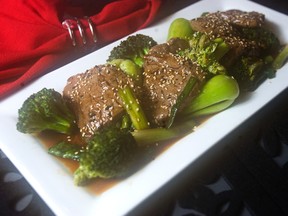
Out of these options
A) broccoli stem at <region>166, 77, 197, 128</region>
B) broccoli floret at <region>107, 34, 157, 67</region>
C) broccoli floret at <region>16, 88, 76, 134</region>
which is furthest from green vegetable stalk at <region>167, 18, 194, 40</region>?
broccoli floret at <region>16, 88, 76, 134</region>

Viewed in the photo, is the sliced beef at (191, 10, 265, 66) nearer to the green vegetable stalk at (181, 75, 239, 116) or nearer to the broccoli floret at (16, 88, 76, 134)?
the green vegetable stalk at (181, 75, 239, 116)

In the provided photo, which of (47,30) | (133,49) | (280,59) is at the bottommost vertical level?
(280,59)

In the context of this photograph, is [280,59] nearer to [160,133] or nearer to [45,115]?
[160,133]

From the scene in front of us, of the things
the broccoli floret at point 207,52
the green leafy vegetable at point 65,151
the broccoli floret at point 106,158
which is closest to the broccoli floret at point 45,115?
the green leafy vegetable at point 65,151

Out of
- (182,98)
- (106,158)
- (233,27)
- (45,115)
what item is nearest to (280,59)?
(233,27)

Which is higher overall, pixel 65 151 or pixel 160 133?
pixel 65 151

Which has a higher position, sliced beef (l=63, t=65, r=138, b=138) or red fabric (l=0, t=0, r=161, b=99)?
red fabric (l=0, t=0, r=161, b=99)
